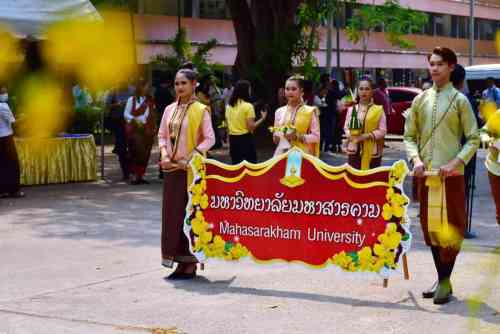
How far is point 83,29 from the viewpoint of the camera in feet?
15.5

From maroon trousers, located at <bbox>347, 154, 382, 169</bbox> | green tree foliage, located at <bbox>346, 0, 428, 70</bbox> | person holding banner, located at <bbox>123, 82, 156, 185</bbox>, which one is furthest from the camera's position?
green tree foliage, located at <bbox>346, 0, 428, 70</bbox>

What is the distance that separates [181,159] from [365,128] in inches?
136

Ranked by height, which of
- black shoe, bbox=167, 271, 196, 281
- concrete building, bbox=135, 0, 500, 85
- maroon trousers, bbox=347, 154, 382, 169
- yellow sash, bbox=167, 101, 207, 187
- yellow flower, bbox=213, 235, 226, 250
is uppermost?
concrete building, bbox=135, 0, 500, 85

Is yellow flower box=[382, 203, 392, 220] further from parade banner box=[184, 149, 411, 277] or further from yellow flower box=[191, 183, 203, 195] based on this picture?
yellow flower box=[191, 183, 203, 195]

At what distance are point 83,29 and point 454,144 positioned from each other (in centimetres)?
320

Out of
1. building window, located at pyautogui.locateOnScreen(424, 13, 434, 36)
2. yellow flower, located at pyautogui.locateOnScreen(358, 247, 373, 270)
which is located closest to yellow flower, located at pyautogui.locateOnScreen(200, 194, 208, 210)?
yellow flower, located at pyautogui.locateOnScreen(358, 247, 373, 270)

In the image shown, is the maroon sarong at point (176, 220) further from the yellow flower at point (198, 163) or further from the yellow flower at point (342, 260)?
the yellow flower at point (342, 260)

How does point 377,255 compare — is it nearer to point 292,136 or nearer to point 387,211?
point 387,211

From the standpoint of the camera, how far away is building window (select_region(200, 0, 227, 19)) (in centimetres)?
4534

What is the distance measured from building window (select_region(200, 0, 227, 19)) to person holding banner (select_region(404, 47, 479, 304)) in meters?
38.8

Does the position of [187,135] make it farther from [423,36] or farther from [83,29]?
[423,36]

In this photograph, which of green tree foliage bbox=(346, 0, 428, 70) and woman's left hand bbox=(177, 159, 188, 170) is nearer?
woman's left hand bbox=(177, 159, 188, 170)

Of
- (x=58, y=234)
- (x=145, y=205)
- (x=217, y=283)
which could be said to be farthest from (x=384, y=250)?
(x=145, y=205)

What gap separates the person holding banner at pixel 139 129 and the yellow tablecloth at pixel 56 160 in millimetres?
731
